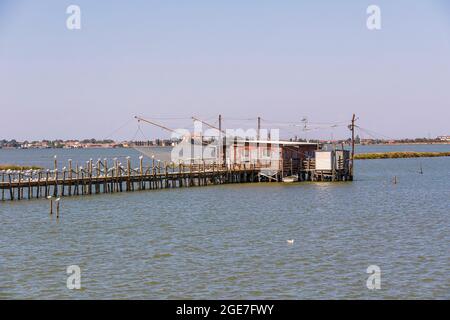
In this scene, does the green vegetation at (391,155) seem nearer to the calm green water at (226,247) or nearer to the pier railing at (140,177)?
the pier railing at (140,177)

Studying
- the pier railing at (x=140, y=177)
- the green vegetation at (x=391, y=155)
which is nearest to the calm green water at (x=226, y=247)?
the pier railing at (x=140, y=177)

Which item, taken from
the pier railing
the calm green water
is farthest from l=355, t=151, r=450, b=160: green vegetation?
the calm green water

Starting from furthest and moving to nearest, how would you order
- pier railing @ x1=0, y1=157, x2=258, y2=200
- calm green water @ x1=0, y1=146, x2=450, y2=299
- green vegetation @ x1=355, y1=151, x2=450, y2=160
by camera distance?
1. green vegetation @ x1=355, y1=151, x2=450, y2=160
2. pier railing @ x1=0, y1=157, x2=258, y2=200
3. calm green water @ x1=0, y1=146, x2=450, y2=299

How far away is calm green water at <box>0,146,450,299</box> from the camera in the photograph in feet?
84.4

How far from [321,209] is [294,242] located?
15425mm

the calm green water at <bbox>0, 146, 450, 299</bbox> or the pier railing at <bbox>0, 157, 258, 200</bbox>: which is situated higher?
the pier railing at <bbox>0, 157, 258, 200</bbox>

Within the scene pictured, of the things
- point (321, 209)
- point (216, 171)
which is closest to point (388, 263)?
point (321, 209)

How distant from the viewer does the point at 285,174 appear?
7356 cm

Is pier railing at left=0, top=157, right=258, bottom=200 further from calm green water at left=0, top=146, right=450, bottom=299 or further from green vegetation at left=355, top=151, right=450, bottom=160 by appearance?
green vegetation at left=355, top=151, right=450, bottom=160

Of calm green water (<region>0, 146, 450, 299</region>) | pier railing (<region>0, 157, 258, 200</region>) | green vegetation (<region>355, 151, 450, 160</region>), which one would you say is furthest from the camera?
green vegetation (<region>355, 151, 450, 160</region>)

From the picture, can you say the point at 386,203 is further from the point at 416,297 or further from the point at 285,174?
the point at 416,297

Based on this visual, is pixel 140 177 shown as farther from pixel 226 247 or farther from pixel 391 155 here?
pixel 391 155

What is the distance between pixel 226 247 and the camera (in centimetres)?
3347

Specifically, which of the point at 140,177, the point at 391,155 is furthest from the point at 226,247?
the point at 391,155
